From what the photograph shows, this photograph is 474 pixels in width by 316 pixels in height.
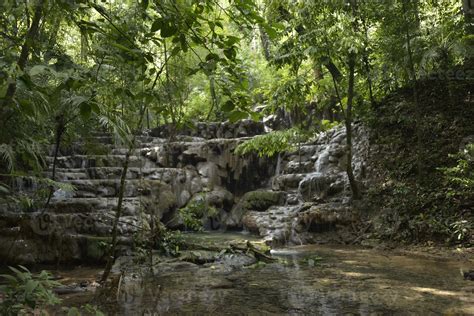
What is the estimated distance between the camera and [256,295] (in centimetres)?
416

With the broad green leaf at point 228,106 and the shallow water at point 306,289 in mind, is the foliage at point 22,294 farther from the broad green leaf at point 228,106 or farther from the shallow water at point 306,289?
the shallow water at point 306,289

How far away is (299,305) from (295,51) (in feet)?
19.8

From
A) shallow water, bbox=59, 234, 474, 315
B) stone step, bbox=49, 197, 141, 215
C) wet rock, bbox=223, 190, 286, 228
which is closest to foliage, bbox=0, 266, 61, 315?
shallow water, bbox=59, 234, 474, 315

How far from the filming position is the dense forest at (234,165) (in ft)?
6.08

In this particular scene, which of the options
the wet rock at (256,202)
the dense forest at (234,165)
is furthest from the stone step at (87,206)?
the wet rock at (256,202)

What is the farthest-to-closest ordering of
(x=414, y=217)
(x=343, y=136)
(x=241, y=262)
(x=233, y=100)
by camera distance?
(x=343, y=136)
(x=414, y=217)
(x=241, y=262)
(x=233, y=100)

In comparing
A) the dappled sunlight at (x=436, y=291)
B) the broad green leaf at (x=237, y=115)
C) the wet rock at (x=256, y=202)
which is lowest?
the dappled sunlight at (x=436, y=291)

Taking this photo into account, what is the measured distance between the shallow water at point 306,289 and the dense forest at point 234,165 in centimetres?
4

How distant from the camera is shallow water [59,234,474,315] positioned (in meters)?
3.61

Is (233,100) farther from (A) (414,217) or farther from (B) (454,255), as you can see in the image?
(A) (414,217)

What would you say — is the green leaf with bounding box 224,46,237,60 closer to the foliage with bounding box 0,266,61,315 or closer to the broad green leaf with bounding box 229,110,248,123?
the broad green leaf with bounding box 229,110,248,123

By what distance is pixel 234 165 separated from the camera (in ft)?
45.3

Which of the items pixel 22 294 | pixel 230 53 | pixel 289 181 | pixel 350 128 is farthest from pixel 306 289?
pixel 289 181

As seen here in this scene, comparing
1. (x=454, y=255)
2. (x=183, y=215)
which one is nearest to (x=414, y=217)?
Result: (x=454, y=255)
